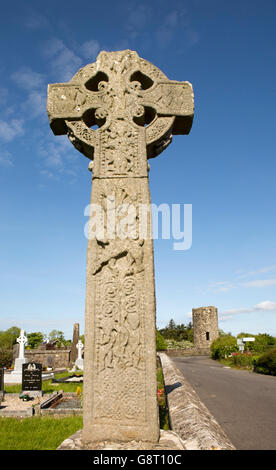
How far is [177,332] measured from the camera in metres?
75.0

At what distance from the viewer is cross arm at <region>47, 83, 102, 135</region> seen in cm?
319

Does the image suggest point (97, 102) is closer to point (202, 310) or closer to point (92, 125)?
point (92, 125)

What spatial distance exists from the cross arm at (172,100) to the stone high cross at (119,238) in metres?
0.01

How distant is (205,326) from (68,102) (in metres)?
44.4

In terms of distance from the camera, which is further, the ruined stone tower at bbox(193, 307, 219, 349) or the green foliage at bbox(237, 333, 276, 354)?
the ruined stone tower at bbox(193, 307, 219, 349)

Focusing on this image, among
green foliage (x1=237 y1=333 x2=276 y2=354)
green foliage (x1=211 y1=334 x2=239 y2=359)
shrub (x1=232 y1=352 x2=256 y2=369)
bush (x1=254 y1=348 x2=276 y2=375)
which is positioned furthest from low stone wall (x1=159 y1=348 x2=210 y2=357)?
bush (x1=254 y1=348 x2=276 y2=375)

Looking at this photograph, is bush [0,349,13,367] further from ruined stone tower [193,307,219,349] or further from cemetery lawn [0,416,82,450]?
ruined stone tower [193,307,219,349]

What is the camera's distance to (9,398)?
1090 cm

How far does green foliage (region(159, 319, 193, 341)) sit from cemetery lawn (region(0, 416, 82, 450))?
65056 millimetres

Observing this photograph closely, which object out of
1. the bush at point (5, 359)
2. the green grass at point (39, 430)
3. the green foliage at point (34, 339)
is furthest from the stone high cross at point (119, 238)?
the green foliage at point (34, 339)

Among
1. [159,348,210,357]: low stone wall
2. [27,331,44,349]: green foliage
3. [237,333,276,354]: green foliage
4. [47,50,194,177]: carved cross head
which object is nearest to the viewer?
[47,50,194,177]: carved cross head

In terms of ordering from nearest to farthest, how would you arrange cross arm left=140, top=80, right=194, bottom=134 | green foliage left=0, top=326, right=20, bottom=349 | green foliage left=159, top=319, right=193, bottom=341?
cross arm left=140, top=80, right=194, bottom=134 → green foliage left=0, top=326, right=20, bottom=349 → green foliage left=159, top=319, right=193, bottom=341

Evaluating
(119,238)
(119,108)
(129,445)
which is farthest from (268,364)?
(119,108)

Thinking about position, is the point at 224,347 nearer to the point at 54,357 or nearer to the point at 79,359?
the point at 79,359
